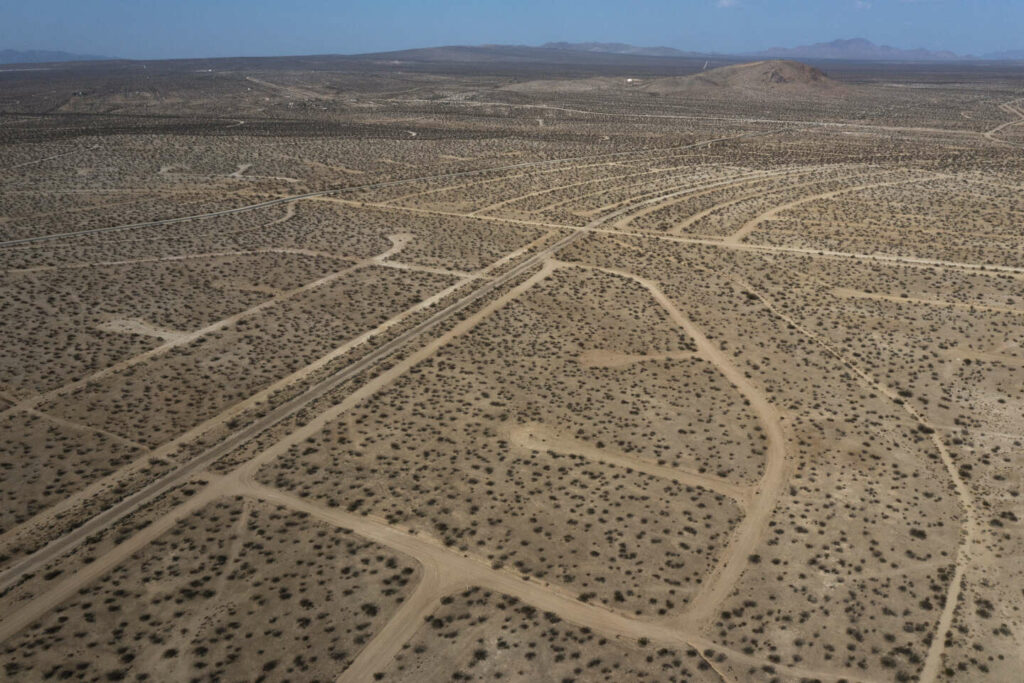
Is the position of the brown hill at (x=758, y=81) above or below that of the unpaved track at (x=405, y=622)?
above

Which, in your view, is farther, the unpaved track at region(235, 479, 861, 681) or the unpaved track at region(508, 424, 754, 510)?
the unpaved track at region(508, 424, 754, 510)

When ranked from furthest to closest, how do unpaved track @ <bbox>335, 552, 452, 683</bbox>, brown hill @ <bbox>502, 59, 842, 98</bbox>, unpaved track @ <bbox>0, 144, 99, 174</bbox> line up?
brown hill @ <bbox>502, 59, 842, 98</bbox> < unpaved track @ <bbox>0, 144, 99, 174</bbox> < unpaved track @ <bbox>335, 552, 452, 683</bbox>

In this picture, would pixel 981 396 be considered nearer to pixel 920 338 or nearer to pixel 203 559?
pixel 920 338

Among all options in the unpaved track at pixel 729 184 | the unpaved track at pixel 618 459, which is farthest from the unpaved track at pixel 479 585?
the unpaved track at pixel 729 184

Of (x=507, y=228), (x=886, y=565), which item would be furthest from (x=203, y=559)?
(x=507, y=228)

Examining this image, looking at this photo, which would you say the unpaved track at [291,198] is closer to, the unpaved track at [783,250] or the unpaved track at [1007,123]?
the unpaved track at [783,250]

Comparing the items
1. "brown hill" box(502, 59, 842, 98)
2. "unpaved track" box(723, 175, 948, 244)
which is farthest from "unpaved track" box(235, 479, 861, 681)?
"brown hill" box(502, 59, 842, 98)

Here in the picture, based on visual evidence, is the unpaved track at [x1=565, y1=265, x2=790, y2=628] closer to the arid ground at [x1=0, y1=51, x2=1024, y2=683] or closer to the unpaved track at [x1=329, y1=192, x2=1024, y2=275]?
the arid ground at [x1=0, y1=51, x2=1024, y2=683]
